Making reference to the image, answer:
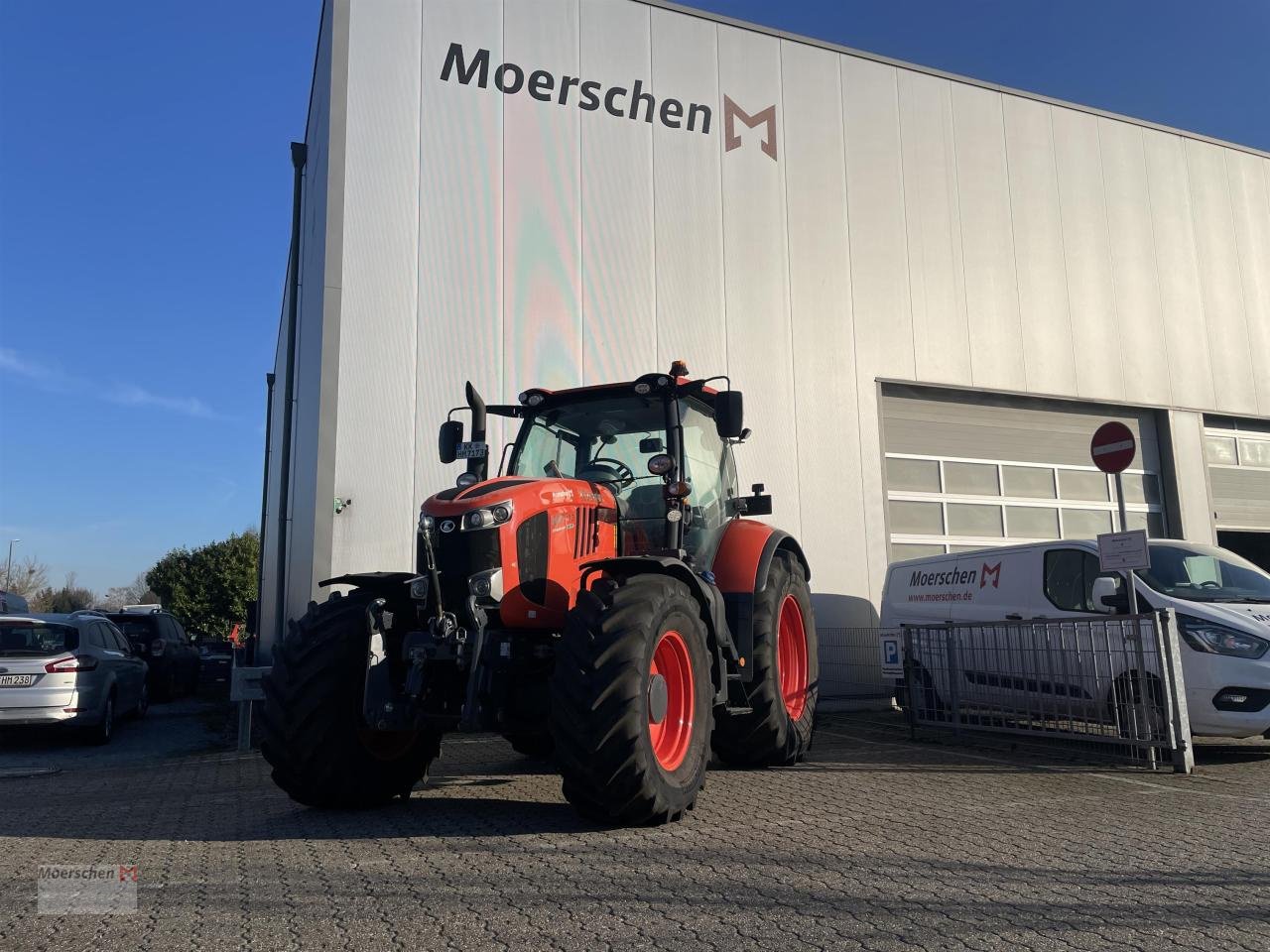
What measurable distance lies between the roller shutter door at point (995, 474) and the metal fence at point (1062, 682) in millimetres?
4142

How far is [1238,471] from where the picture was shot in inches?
612

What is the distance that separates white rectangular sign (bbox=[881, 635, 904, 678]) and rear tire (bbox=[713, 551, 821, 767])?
236 cm

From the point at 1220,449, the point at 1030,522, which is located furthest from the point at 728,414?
the point at 1220,449

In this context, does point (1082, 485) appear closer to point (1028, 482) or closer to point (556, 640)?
point (1028, 482)

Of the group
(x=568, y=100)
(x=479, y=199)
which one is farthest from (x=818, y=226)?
(x=479, y=199)

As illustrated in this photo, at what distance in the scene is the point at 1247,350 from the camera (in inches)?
614

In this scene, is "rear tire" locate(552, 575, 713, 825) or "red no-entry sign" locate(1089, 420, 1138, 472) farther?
"red no-entry sign" locate(1089, 420, 1138, 472)

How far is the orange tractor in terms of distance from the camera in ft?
14.7

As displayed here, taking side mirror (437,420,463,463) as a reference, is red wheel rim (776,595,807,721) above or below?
below

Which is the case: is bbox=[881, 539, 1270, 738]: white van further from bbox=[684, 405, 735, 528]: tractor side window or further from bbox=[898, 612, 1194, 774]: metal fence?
bbox=[684, 405, 735, 528]: tractor side window

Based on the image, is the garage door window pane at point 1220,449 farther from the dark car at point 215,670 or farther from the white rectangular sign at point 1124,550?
the dark car at point 215,670

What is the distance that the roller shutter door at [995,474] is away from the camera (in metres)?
13.1

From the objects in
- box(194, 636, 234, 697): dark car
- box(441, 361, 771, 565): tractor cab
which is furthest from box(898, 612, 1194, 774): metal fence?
box(194, 636, 234, 697): dark car

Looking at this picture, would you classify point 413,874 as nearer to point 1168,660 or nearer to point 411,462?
point 1168,660
